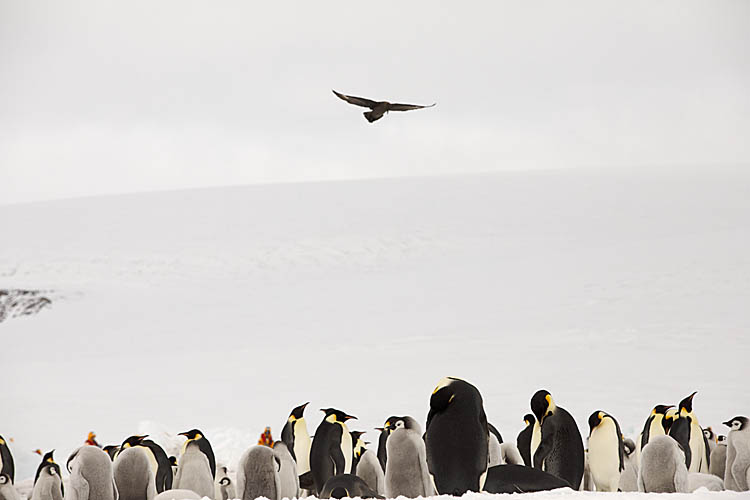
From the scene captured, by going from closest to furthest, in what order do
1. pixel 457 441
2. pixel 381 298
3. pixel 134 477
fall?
pixel 457 441
pixel 134 477
pixel 381 298

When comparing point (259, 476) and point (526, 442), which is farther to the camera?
point (526, 442)

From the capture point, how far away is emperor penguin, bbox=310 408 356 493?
2424mm

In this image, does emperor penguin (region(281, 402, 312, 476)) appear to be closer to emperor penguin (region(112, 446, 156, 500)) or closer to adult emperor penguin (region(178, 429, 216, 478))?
adult emperor penguin (region(178, 429, 216, 478))

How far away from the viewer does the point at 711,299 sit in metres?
4.22

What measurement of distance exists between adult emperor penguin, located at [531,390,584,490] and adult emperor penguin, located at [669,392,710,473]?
37 cm

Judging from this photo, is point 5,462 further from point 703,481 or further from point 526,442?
point 703,481

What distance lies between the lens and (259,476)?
2.14m

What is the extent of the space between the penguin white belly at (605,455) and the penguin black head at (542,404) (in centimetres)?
19

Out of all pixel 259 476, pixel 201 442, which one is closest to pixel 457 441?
pixel 259 476

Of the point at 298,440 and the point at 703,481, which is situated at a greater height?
the point at 298,440

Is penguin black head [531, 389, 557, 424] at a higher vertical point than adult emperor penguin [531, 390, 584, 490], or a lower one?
higher

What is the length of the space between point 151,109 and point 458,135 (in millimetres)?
1457

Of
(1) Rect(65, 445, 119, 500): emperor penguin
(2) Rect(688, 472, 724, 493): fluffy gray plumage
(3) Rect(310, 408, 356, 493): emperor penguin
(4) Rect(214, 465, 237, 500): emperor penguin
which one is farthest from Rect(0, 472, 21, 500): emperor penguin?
(2) Rect(688, 472, 724, 493): fluffy gray plumage

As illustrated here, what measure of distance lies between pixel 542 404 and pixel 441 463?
409mm
